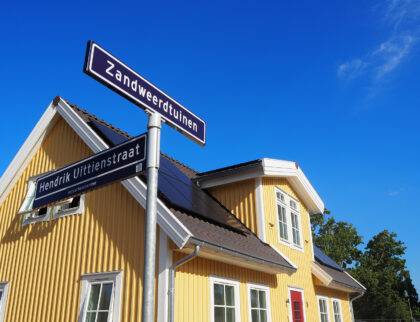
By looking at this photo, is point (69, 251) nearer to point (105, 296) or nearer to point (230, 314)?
point (105, 296)

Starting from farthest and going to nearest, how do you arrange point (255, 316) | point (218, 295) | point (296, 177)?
point (296, 177) → point (255, 316) → point (218, 295)

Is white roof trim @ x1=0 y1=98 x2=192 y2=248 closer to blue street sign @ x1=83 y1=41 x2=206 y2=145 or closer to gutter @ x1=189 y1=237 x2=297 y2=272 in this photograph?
gutter @ x1=189 y1=237 x2=297 y2=272

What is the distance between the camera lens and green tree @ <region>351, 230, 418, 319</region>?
48.8 m

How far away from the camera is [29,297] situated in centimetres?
866

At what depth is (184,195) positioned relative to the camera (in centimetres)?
950

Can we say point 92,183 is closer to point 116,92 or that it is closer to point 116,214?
point 116,92

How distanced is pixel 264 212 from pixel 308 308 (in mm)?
3567

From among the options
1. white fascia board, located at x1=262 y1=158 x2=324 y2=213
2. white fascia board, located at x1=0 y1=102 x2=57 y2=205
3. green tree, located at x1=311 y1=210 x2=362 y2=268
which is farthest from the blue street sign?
green tree, located at x1=311 y1=210 x2=362 y2=268

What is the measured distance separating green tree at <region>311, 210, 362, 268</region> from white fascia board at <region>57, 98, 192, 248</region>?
146 feet

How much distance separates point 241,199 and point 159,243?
4415 mm

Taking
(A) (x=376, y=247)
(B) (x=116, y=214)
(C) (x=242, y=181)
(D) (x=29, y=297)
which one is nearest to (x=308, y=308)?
(C) (x=242, y=181)

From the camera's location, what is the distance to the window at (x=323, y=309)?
13.0 metres

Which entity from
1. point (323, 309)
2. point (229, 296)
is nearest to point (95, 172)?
point (229, 296)

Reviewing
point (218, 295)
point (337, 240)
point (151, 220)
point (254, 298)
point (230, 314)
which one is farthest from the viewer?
point (337, 240)
